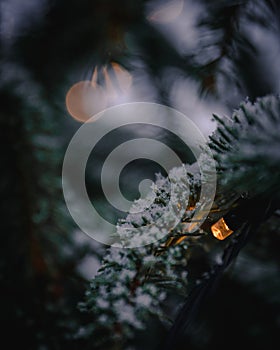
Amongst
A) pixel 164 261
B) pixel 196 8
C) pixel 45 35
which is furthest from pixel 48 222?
pixel 196 8

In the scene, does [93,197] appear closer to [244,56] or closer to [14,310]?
[14,310]

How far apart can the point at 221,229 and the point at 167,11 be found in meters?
0.48

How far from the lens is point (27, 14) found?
57 centimetres

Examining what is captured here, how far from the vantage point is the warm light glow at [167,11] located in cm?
57

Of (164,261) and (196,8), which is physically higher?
(196,8)

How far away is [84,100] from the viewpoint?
2.27ft

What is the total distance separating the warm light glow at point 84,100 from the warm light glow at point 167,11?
0.19m

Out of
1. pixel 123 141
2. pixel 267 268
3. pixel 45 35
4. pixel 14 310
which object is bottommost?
pixel 267 268

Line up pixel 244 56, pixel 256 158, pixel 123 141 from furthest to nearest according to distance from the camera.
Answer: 1. pixel 123 141
2. pixel 244 56
3. pixel 256 158

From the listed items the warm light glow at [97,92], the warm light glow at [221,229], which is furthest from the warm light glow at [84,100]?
the warm light glow at [221,229]

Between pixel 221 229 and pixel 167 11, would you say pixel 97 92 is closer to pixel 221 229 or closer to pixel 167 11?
pixel 167 11

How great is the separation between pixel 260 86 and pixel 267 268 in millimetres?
414

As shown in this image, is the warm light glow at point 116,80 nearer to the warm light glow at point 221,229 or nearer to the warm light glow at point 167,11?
the warm light glow at point 167,11

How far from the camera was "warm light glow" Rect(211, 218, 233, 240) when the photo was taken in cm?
28
